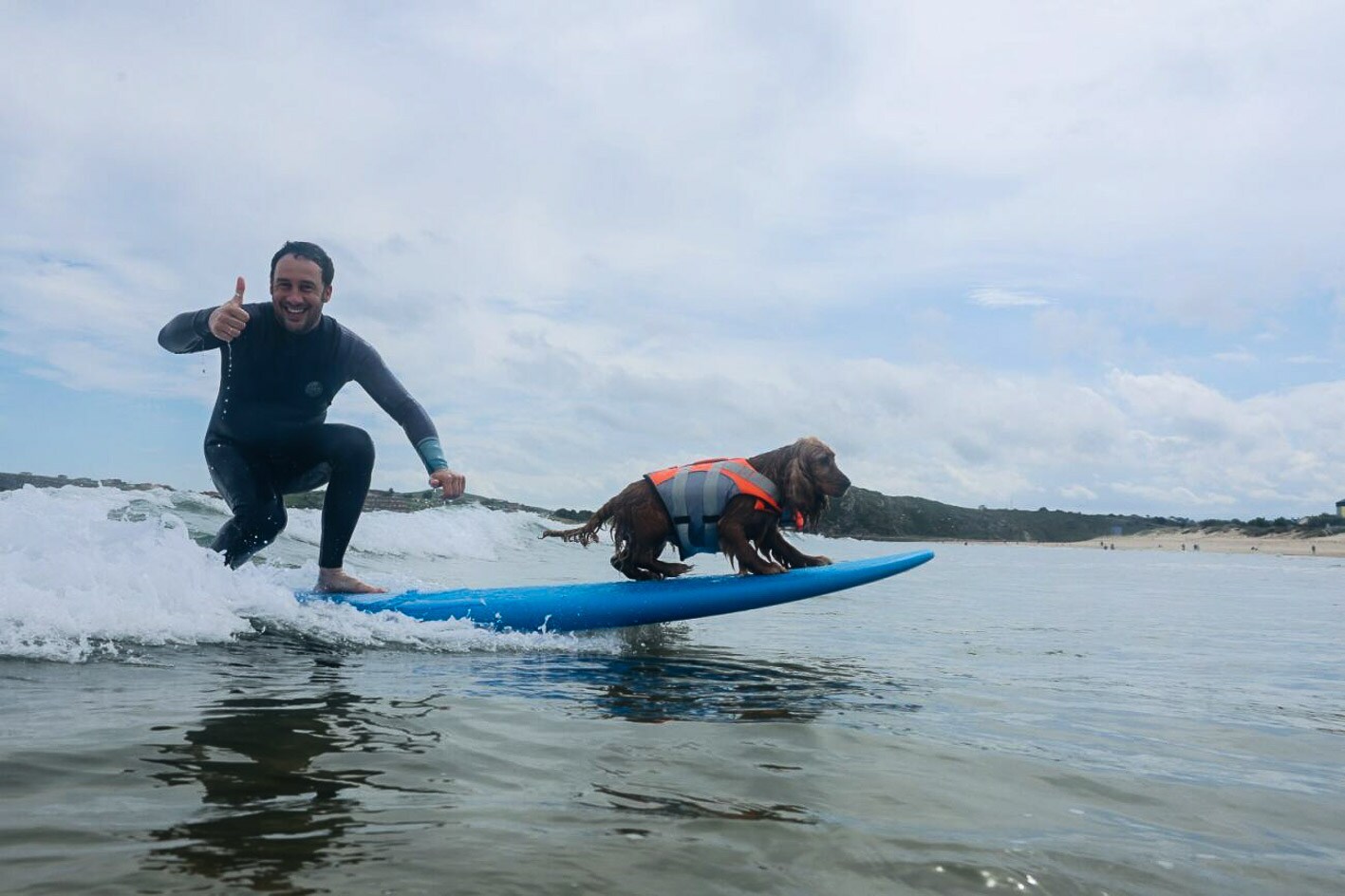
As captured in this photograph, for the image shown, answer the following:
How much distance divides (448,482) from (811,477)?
2595mm

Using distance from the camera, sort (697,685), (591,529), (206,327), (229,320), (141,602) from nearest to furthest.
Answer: (697,685) < (141,602) < (229,320) < (206,327) < (591,529)

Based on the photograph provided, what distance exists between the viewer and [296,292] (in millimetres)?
6059

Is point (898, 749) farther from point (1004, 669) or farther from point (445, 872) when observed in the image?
point (1004, 669)

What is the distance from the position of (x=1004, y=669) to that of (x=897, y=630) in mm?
2102

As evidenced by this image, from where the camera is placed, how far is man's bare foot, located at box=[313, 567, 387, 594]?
6.47 m

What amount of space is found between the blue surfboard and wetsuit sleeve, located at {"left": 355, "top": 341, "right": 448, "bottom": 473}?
102cm

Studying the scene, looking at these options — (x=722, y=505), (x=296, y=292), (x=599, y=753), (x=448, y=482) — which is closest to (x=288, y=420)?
(x=296, y=292)

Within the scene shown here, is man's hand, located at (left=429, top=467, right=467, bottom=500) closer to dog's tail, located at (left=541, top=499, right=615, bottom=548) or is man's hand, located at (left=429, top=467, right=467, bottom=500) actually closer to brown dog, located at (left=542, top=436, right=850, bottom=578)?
dog's tail, located at (left=541, top=499, right=615, bottom=548)

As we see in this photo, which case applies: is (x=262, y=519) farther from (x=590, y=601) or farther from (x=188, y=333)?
(x=590, y=601)

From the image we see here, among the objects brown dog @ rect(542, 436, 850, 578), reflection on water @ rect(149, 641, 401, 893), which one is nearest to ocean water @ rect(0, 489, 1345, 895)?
reflection on water @ rect(149, 641, 401, 893)

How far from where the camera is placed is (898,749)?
3.35m

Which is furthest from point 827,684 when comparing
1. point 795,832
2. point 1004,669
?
point 795,832

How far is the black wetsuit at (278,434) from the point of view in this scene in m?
6.14

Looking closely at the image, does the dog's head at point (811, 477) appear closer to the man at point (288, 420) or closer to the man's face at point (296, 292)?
the man at point (288, 420)
